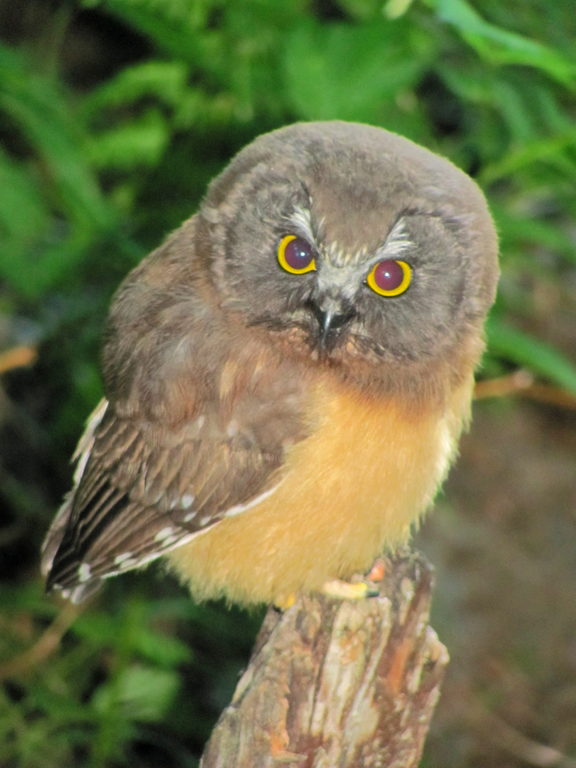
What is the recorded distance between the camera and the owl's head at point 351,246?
2.57 meters

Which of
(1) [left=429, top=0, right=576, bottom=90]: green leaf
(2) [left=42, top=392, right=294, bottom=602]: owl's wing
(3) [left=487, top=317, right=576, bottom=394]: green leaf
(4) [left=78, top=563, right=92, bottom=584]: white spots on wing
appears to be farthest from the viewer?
(3) [left=487, top=317, right=576, bottom=394]: green leaf

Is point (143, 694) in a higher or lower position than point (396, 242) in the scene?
lower

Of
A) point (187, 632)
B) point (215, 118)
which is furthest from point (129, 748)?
point (215, 118)

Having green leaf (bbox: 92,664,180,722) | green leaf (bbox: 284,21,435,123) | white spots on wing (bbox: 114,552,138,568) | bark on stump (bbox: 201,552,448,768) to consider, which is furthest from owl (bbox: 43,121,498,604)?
green leaf (bbox: 92,664,180,722)

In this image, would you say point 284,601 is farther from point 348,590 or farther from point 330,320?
point 330,320

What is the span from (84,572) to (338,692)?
965 mm

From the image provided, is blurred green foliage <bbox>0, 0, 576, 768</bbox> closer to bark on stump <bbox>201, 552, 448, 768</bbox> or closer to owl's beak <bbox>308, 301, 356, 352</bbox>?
owl's beak <bbox>308, 301, 356, 352</bbox>

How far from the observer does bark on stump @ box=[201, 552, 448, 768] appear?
235 cm

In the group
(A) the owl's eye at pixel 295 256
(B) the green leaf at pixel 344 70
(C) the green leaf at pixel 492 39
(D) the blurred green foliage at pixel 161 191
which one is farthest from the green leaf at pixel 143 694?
(C) the green leaf at pixel 492 39

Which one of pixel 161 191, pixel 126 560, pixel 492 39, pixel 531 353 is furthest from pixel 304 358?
pixel 161 191

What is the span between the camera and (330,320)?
102 inches

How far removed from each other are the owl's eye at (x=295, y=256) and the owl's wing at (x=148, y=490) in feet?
1.56

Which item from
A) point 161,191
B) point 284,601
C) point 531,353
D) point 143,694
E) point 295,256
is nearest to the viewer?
point 295,256

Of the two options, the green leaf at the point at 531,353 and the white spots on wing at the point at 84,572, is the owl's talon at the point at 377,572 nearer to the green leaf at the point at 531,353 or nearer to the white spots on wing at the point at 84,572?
the white spots on wing at the point at 84,572
